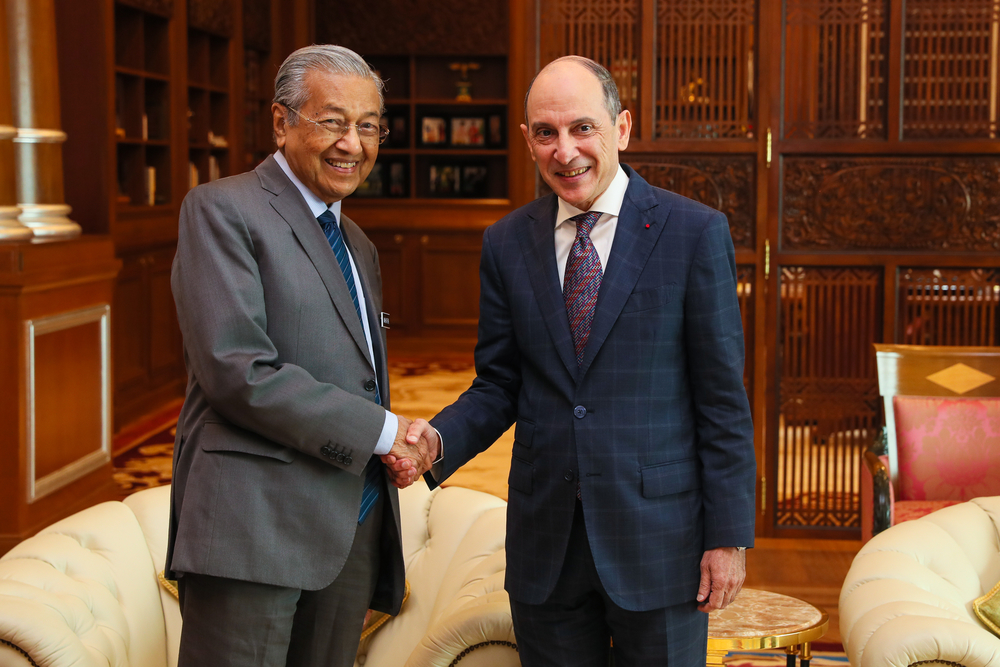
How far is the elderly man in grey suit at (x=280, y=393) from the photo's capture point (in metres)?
1.62

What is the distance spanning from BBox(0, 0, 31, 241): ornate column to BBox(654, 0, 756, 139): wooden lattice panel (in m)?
2.81

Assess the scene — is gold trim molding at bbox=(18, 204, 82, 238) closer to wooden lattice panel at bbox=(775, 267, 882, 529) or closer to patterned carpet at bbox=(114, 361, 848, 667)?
patterned carpet at bbox=(114, 361, 848, 667)

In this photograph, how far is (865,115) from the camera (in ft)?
13.4

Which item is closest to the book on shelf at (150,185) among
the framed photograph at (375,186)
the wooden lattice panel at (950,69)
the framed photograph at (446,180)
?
the framed photograph at (375,186)

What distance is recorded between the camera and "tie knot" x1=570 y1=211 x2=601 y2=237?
5.75ft

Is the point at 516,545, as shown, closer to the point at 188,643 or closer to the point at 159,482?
the point at 188,643

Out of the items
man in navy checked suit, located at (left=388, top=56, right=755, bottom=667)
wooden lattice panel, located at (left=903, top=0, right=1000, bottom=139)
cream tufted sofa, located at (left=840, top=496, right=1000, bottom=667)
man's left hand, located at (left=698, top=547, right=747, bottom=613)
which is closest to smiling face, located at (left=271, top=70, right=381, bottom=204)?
man in navy checked suit, located at (left=388, top=56, right=755, bottom=667)

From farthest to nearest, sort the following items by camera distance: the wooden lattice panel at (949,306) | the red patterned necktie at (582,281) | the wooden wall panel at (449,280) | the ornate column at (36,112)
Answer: the wooden wall panel at (449,280) → the ornate column at (36,112) → the wooden lattice panel at (949,306) → the red patterned necktie at (582,281)

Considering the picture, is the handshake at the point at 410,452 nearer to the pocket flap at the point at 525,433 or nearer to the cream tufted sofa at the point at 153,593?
the pocket flap at the point at 525,433

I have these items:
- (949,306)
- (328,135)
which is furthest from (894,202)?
(328,135)

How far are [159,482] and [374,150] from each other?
3660mm

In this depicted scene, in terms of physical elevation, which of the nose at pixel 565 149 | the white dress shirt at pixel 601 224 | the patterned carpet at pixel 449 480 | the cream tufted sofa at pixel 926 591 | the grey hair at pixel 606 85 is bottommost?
the patterned carpet at pixel 449 480

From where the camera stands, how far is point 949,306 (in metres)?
4.13

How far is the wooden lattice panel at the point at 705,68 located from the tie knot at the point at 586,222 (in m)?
2.49
